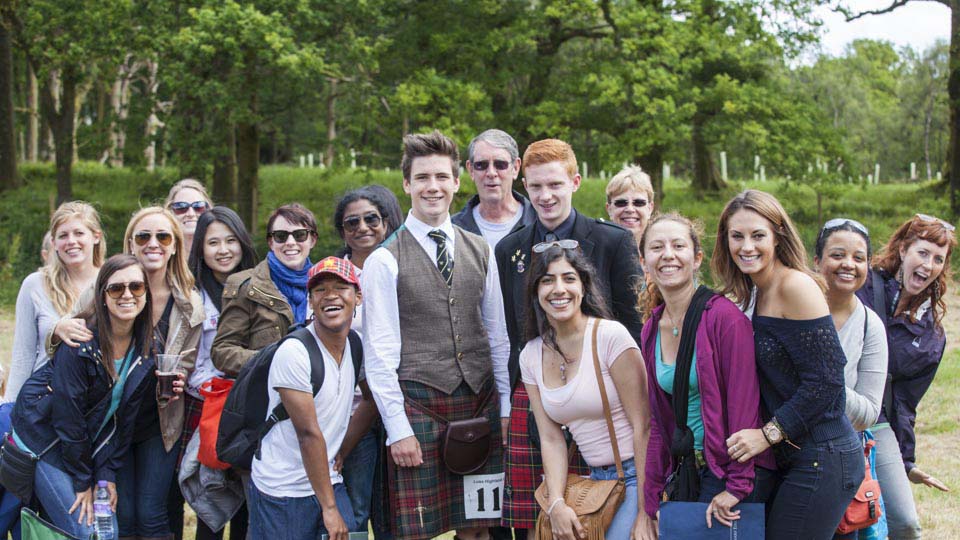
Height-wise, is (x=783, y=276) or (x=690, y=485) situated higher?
(x=783, y=276)

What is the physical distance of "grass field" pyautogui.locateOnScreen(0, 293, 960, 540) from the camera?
19.3 ft

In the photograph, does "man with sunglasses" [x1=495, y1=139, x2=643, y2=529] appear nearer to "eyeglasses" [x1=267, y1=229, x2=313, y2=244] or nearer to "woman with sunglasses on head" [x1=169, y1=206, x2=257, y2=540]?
"eyeglasses" [x1=267, y1=229, x2=313, y2=244]

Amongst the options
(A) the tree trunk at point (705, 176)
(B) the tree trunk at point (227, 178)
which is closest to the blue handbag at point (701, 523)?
(B) the tree trunk at point (227, 178)

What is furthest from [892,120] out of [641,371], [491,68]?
[641,371]

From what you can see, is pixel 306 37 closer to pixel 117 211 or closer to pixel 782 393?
pixel 117 211

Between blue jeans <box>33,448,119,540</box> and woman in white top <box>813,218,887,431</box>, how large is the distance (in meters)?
3.37

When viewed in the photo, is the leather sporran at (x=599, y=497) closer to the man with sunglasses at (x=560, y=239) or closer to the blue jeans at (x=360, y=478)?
the man with sunglasses at (x=560, y=239)

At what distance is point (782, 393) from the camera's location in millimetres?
3277

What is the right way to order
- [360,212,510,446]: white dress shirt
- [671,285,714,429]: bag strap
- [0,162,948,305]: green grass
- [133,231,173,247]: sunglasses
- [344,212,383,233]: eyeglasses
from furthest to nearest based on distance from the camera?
[0,162,948,305]: green grass → [344,212,383,233]: eyeglasses → [133,231,173,247]: sunglasses → [360,212,510,446]: white dress shirt → [671,285,714,429]: bag strap

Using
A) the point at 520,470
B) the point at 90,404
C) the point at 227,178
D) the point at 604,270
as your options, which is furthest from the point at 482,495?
the point at 227,178

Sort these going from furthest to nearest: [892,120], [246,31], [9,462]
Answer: [892,120] → [246,31] → [9,462]

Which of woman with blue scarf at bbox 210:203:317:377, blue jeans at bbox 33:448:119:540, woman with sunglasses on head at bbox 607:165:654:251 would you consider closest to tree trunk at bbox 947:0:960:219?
woman with sunglasses on head at bbox 607:165:654:251

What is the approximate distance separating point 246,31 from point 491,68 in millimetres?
4958

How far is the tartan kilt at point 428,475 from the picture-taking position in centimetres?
405
